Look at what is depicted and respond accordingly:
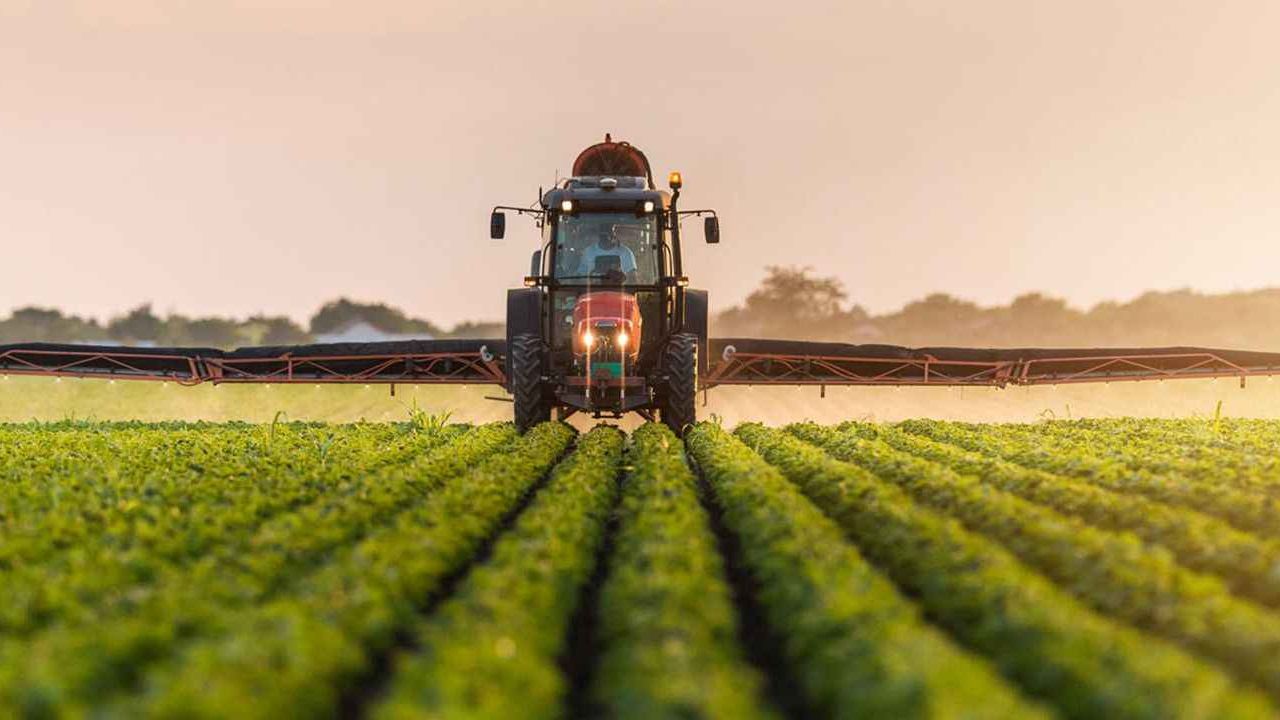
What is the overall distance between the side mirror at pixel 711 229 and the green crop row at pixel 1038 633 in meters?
7.69

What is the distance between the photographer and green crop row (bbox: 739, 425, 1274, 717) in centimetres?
416

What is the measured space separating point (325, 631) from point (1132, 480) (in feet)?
26.4

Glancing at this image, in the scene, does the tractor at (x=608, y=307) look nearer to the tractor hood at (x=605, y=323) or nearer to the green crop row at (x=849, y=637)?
the tractor hood at (x=605, y=323)

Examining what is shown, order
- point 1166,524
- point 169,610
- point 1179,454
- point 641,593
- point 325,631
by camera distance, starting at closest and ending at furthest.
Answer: point 325,631, point 169,610, point 641,593, point 1166,524, point 1179,454

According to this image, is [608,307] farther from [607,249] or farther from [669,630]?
[669,630]

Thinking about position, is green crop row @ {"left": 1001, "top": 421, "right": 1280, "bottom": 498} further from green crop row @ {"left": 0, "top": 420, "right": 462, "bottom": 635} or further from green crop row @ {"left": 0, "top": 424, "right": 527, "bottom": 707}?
green crop row @ {"left": 0, "top": 420, "right": 462, "bottom": 635}

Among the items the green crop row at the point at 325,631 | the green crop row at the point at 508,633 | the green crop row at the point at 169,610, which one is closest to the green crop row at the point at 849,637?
the green crop row at the point at 508,633

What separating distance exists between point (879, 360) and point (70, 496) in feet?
54.2

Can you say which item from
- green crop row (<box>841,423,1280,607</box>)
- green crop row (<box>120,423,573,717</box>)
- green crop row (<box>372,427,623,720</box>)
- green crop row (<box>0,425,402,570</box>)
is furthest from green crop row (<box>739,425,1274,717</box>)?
green crop row (<box>0,425,402,570</box>)

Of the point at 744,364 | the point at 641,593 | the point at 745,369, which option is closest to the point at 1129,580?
the point at 641,593

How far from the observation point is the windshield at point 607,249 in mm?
16391

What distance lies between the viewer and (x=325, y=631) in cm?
473

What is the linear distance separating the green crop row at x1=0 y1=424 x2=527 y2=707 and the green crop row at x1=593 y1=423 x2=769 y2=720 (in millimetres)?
1891

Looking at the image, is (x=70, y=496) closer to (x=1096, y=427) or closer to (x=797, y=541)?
(x=797, y=541)
